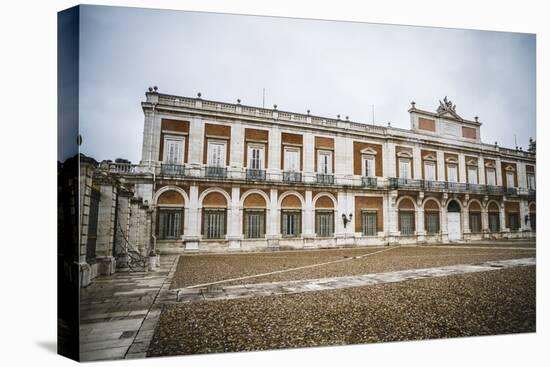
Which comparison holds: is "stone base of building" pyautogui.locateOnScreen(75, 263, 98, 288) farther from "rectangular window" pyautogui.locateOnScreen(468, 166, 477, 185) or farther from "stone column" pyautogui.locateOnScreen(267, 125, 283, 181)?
"rectangular window" pyautogui.locateOnScreen(468, 166, 477, 185)

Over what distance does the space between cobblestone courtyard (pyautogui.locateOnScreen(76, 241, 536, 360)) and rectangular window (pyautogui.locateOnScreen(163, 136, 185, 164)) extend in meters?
1.89

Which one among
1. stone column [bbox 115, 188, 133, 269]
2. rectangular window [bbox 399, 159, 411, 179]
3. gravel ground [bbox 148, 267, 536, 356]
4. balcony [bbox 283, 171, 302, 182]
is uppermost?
rectangular window [bbox 399, 159, 411, 179]

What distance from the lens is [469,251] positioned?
23.0ft

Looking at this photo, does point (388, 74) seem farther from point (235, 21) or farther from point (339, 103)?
point (235, 21)

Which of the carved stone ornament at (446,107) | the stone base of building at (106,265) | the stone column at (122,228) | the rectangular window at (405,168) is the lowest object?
the stone base of building at (106,265)

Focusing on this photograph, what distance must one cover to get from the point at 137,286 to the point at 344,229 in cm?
415

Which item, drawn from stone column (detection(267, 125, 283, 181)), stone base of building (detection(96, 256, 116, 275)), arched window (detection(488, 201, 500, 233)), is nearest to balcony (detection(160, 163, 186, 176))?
stone column (detection(267, 125, 283, 181))

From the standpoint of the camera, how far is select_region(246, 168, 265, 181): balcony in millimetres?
6891

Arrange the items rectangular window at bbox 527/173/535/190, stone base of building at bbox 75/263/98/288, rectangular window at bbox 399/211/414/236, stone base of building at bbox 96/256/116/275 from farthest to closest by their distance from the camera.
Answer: rectangular window at bbox 399/211/414/236 → rectangular window at bbox 527/173/535/190 → stone base of building at bbox 96/256/116/275 → stone base of building at bbox 75/263/98/288

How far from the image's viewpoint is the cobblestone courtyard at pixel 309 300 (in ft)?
14.3

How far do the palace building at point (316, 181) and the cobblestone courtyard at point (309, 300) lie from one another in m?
0.48

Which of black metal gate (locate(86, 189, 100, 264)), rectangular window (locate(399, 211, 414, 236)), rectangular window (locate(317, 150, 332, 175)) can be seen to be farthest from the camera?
rectangular window (locate(399, 211, 414, 236))

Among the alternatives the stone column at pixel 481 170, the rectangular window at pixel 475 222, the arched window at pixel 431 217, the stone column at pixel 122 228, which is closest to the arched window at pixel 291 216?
the arched window at pixel 431 217

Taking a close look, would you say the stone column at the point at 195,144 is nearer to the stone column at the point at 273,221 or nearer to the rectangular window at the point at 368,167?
the stone column at the point at 273,221
